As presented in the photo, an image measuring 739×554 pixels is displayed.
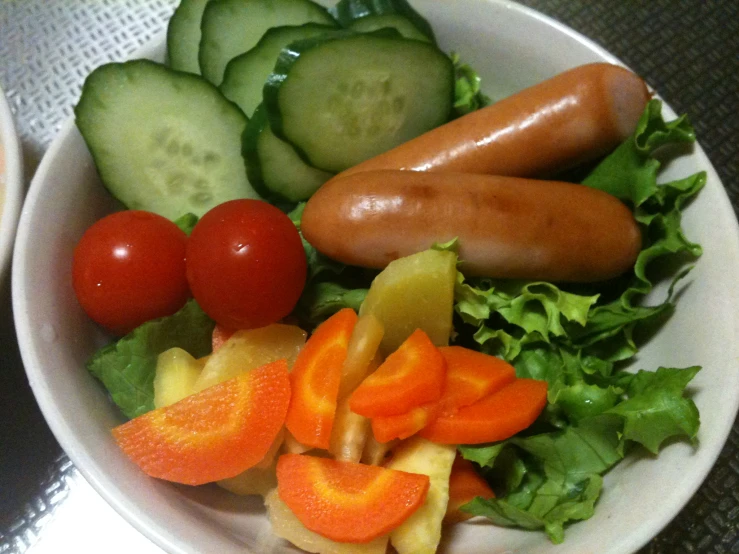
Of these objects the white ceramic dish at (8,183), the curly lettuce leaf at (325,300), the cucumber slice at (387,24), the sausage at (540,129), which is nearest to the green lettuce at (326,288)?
the curly lettuce leaf at (325,300)

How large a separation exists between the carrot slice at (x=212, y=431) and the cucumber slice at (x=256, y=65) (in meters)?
0.66

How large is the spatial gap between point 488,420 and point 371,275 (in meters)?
0.44

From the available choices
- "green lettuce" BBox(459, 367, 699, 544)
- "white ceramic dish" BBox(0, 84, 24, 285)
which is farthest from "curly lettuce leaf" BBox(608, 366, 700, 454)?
"white ceramic dish" BBox(0, 84, 24, 285)

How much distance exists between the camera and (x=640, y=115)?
1308mm

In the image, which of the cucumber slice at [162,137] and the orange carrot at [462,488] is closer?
the orange carrot at [462,488]

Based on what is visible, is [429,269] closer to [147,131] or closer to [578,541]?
[578,541]

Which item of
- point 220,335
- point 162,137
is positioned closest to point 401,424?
point 220,335

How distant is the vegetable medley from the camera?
3.39 feet

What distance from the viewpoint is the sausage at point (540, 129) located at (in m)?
1.28

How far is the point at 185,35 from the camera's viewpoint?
1423 mm

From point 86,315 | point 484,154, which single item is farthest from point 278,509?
point 484,154

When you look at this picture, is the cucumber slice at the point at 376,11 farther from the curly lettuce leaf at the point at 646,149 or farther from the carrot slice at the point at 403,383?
the carrot slice at the point at 403,383

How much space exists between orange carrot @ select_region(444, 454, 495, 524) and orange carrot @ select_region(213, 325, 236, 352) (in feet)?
1.69

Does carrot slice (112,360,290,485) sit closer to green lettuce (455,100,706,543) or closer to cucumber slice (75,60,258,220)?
green lettuce (455,100,706,543)
